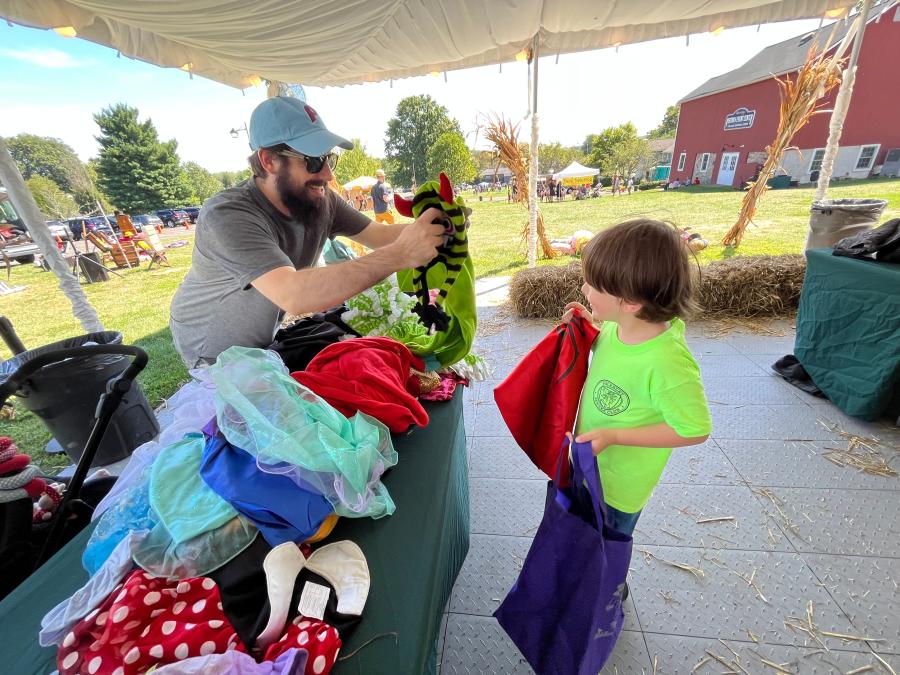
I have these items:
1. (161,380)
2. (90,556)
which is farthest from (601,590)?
(161,380)

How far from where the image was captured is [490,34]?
12.0ft

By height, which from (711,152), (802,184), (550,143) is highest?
(550,143)

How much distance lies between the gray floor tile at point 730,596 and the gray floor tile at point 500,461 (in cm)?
75

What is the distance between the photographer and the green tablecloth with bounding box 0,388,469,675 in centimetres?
78

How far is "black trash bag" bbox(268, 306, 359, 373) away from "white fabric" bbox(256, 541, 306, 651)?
794mm

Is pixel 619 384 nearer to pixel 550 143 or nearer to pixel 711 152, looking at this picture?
pixel 711 152

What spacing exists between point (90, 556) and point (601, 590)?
1.39 meters

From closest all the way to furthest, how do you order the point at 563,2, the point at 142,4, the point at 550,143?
1. the point at 142,4
2. the point at 563,2
3. the point at 550,143

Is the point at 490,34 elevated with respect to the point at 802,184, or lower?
elevated

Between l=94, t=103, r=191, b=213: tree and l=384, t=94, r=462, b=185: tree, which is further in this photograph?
l=384, t=94, r=462, b=185: tree

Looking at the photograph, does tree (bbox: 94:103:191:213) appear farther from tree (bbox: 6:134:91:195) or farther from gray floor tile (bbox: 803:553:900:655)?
gray floor tile (bbox: 803:553:900:655)

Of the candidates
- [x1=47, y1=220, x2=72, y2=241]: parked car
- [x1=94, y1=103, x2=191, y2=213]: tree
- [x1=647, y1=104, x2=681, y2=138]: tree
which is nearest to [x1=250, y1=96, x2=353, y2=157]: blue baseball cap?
[x1=47, y1=220, x2=72, y2=241]: parked car

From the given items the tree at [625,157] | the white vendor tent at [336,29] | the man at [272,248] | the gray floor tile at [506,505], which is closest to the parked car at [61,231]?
the white vendor tent at [336,29]

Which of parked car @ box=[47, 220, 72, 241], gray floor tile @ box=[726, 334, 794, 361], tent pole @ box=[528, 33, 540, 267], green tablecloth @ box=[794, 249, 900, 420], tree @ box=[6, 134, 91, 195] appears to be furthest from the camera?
tree @ box=[6, 134, 91, 195]
